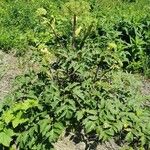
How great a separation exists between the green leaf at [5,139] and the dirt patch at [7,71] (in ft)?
7.13

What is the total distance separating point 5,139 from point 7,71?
3.07m

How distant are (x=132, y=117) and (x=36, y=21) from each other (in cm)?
512

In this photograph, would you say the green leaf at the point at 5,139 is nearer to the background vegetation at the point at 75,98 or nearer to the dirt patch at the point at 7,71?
the background vegetation at the point at 75,98

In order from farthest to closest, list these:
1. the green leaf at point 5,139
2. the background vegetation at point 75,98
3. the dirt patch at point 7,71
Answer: the dirt patch at point 7,71 < the green leaf at point 5,139 < the background vegetation at point 75,98

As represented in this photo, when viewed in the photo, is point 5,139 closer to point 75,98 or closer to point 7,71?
point 75,98

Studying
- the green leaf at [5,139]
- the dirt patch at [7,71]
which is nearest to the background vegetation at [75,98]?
the green leaf at [5,139]

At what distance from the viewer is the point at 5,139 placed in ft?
13.6

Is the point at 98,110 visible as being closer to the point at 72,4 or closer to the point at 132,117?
the point at 132,117

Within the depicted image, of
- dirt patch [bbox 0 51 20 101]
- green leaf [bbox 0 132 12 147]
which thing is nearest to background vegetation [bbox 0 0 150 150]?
green leaf [bbox 0 132 12 147]

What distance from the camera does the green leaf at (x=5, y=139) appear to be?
416 cm

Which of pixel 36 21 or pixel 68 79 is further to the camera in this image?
pixel 36 21

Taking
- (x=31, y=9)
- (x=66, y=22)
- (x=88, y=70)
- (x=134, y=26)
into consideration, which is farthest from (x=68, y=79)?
(x=31, y=9)

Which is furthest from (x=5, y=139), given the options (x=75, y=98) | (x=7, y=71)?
(x=7, y=71)

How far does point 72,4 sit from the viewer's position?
154 inches
